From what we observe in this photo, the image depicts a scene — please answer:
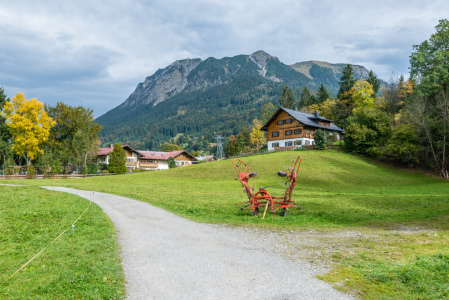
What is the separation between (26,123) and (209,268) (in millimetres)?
67403

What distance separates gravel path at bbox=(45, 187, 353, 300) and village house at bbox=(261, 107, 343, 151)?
211 feet

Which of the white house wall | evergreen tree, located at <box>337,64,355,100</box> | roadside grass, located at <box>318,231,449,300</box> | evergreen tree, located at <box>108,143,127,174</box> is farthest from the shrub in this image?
roadside grass, located at <box>318,231,449,300</box>

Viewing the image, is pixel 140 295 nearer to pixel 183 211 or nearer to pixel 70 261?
pixel 70 261

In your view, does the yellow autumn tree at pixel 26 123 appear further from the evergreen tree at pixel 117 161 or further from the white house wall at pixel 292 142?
the white house wall at pixel 292 142

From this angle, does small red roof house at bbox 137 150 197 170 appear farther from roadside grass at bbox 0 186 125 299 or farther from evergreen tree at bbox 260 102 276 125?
roadside grass at bbox 0 186 125 299

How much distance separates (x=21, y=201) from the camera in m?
17.4

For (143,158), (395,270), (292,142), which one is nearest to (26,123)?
(143,158)

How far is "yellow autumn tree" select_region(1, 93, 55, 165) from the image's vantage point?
5828 centimetres

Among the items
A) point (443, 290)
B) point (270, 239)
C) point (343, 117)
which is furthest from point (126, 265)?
point (343, 117)

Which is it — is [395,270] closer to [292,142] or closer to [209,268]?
[209,268]

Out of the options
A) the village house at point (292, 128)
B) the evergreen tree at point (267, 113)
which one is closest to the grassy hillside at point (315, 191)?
the village house at point (292, 128)

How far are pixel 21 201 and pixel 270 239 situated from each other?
1650 centimetres

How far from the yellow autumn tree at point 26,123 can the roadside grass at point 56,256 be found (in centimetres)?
5288

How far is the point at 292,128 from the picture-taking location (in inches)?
2982
